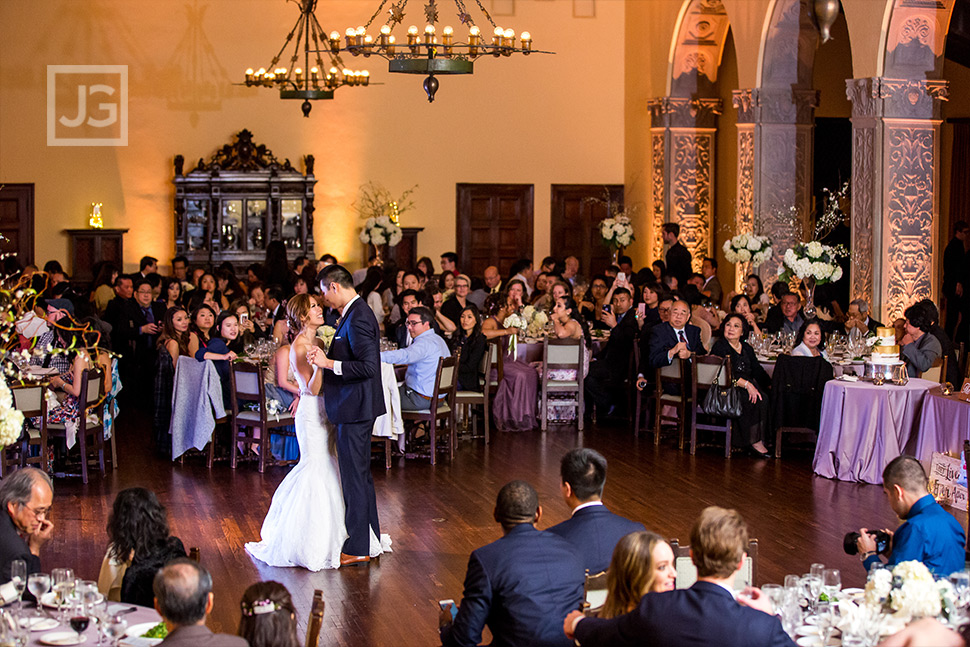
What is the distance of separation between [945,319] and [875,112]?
4554 mm

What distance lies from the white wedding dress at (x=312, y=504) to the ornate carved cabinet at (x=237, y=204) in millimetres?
10284

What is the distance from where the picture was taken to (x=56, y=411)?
28.6 ft

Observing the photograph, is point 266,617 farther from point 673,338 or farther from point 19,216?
point 19,216

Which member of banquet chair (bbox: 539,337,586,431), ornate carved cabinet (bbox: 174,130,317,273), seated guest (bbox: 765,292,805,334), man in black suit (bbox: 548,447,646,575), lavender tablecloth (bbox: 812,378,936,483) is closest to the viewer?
man in black suit (bbox: 548,447,646,575)

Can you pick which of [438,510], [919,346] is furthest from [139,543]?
[919,346]

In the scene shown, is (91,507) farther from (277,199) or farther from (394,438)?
(277,199)

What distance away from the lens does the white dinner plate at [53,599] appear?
4035mm

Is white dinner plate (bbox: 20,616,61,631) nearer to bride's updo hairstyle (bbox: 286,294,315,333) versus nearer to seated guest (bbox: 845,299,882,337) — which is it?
bride's updo hairstyle (bbox: 286,294,315,333)

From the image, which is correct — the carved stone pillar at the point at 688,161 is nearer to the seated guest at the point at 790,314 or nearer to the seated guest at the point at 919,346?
the seated guest at the point at 790,314

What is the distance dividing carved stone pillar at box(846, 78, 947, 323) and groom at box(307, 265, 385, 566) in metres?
6.44

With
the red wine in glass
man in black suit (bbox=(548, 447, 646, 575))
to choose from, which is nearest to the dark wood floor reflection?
man in black suit (bbox=(548, 447, 646, 575))

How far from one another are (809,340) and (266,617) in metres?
6.94

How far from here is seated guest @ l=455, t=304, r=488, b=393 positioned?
10.3 metres

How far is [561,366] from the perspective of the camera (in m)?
10.9
